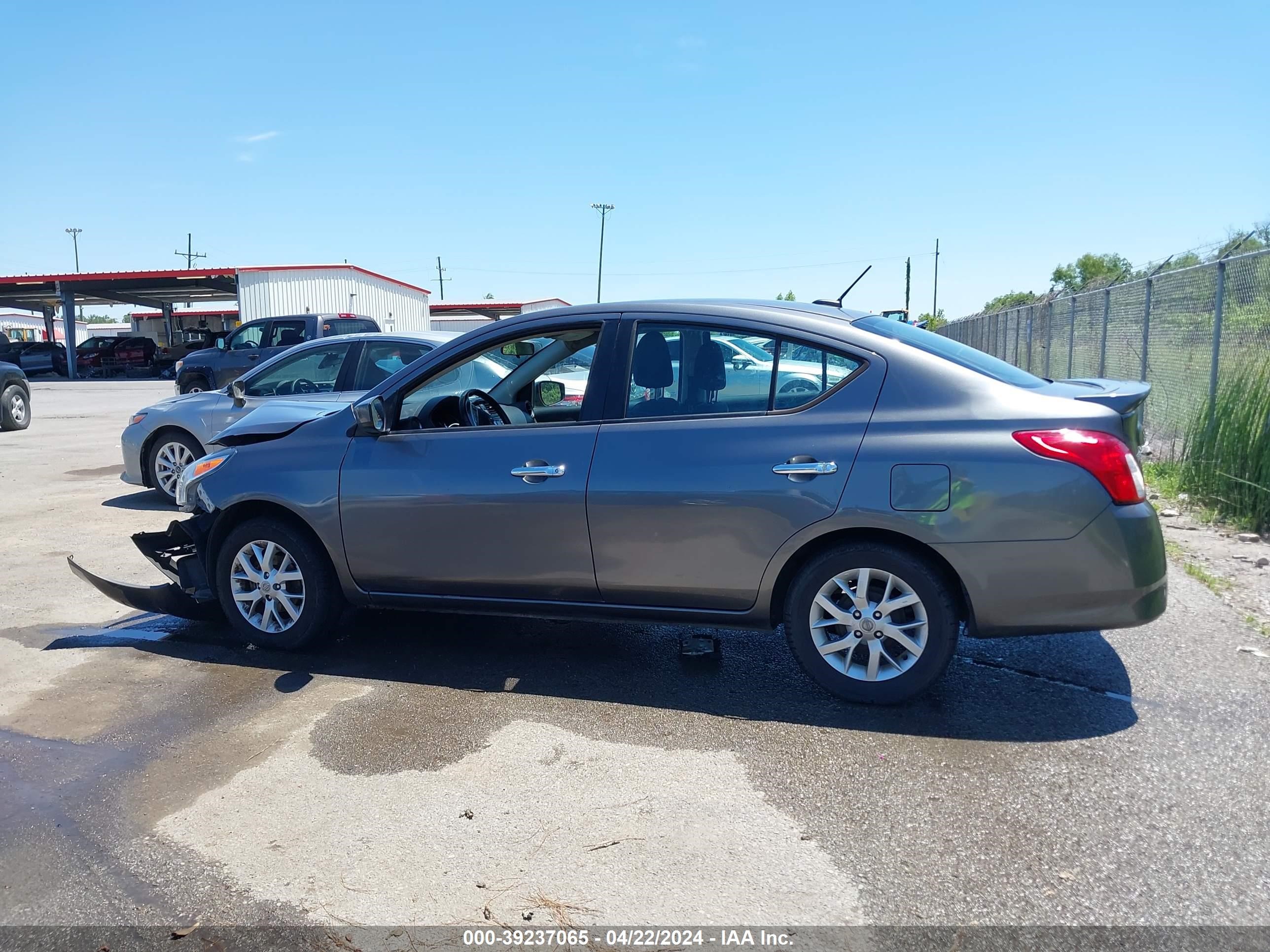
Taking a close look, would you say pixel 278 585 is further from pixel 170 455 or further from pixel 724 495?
pixel 170 455

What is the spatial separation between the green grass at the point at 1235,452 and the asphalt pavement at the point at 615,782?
257 centimetres

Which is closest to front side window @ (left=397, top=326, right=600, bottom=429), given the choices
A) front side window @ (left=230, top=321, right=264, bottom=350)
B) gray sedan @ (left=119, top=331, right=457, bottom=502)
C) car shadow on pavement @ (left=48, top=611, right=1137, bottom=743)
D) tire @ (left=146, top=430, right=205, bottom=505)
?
car shadow on pavement @ (left=48, top=611, right=1137, bottom=743)

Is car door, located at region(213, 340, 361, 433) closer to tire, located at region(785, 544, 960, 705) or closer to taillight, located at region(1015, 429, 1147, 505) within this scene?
tire, located at region(785, 544, 960, 705)

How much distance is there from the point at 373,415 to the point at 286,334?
12.6 m

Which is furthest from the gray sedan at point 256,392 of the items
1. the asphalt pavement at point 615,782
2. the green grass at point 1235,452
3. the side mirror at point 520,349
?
the green grass at point 1235,452

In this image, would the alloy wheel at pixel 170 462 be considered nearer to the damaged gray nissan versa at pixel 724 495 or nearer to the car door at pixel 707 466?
the damaged gray nissan versa at pixel 724 495

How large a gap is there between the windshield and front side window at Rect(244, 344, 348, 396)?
623 centimetres

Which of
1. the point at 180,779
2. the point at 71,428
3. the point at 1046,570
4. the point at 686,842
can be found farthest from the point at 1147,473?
the point at 71,428

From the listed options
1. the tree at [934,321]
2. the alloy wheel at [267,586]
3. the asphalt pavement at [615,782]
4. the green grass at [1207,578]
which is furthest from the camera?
the tree at [934,321]

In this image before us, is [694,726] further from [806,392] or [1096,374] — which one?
[1096,374]

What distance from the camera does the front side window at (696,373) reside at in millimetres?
4387

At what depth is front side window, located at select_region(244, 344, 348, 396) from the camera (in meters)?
9.49

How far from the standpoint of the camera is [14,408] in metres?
17.3

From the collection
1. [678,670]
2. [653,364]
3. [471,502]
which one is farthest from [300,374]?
[678,670]
